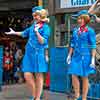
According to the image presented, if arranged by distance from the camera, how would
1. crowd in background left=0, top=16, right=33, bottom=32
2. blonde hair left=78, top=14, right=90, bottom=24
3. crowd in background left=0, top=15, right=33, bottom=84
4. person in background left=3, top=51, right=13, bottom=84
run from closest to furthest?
blonde hair left=78, top=14, right=90, bottom=24 → person in background left=3, top=51, right=13, bottom=84 → crowd in background left=0, top=15, right=33, bottom=84 → crowd in background left=0, top=16, right=33, bottom=32

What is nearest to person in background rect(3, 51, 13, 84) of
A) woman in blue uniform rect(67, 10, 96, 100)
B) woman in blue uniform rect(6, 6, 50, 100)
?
woman in blue uniform rect(6, 6, 50, 100)

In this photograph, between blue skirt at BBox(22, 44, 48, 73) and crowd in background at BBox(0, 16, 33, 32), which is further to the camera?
crowd in background at BBox(0, 16, 33, 32)

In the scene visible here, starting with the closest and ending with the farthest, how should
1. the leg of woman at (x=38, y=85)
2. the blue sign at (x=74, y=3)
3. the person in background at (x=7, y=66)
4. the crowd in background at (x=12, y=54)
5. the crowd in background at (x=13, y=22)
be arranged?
the leg of woman at (x=38, y=85), the blue sign at (x=74, y=3), the person in background at (x=7, y=66), the crowd in background at (x=12, y=54), the crowd in background at (x=13, y=22)

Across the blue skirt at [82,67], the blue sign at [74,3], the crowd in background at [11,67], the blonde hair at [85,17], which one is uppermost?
the blue sign at [74,3]

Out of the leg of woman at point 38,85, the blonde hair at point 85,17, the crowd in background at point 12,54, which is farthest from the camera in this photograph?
the crowd in background at point 12,54

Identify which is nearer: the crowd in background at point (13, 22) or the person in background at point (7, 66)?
the person in background at point (7, 66)

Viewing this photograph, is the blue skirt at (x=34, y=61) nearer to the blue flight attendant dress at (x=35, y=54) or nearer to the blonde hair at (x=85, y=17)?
the blue flight attendant dress at (x=35, y=54)

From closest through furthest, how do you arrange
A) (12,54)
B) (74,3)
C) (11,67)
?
(74,3)
(11,67)
(12,54)

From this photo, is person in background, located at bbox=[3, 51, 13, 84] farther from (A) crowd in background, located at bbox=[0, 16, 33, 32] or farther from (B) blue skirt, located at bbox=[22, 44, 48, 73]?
(B) blue skirt, located at bbox=[22, 44, 48, 73]

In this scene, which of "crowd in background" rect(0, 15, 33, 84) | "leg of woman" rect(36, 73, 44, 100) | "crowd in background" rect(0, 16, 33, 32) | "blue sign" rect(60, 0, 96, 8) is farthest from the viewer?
"crowd in background" rect(0, 16, 33, 32)

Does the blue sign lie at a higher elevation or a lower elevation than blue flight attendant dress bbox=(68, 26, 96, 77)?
higher

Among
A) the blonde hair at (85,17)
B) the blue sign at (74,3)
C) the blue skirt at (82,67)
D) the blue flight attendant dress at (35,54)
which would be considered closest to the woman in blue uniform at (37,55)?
the blue flight attendant dress at (35,54)

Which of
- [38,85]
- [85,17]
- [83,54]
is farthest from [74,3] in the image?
[38,85]

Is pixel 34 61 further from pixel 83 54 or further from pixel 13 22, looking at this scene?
pixel 13 22
